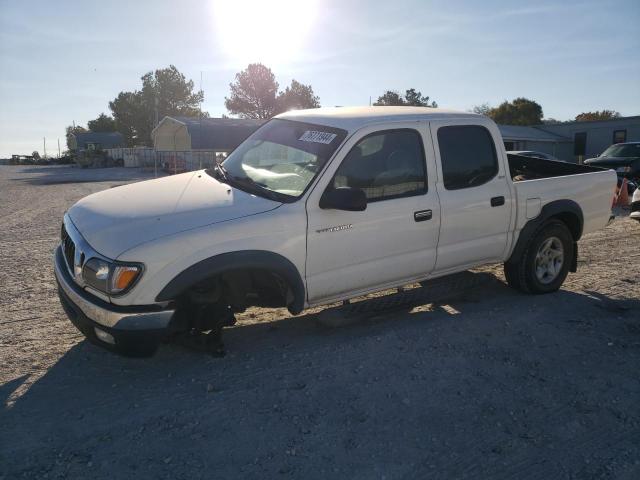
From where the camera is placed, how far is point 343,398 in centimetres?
343

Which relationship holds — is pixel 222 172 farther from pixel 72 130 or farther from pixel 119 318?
pixel 72 130

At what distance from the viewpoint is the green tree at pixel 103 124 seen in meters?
94.4

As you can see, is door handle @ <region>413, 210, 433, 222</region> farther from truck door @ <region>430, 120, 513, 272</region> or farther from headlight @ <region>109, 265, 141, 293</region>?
headlight @ <region>109, 265, 141, 293</region>

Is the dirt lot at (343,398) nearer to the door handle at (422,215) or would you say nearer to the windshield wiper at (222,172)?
the door handle at (422,215)

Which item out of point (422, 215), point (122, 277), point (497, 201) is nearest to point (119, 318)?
point (122, 277)

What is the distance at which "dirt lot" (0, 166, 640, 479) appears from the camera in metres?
2.79

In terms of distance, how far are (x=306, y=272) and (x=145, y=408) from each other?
1454mm

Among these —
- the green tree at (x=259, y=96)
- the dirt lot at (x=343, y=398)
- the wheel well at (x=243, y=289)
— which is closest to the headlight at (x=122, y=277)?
the wheel well at (x=243, y=289)

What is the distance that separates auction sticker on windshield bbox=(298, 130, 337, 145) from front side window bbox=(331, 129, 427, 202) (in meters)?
0.22

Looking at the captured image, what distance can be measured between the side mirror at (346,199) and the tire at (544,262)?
92.5 inches

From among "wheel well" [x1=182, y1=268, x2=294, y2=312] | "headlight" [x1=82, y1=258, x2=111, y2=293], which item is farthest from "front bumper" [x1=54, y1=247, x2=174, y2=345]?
"wheel well" [x1=182, y1=268, x2=294, y2=312]

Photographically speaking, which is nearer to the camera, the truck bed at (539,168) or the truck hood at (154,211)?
the truck hood at (154,211)

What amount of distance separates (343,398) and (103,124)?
102770mm

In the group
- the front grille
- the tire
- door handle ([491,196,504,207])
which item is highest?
door handle ([491,196,504,207])
